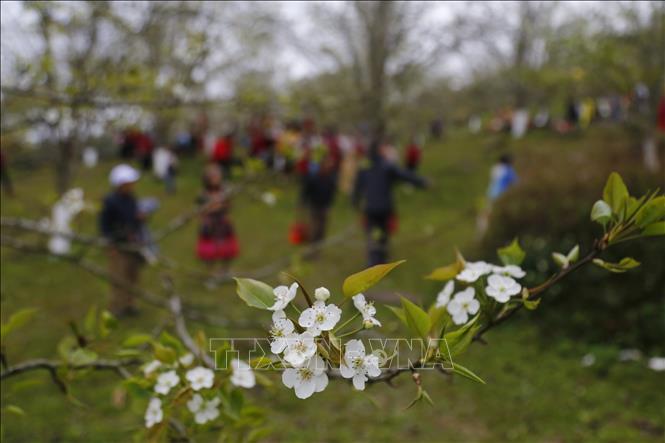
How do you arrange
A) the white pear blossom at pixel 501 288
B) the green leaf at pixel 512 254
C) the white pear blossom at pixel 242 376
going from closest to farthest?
the white pear blossom at pixel 501 288 < the green leaf at pixel 512 254 < the white pear blossom at pixel 242 376

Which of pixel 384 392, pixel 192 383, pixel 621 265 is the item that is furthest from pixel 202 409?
pixel 384 392

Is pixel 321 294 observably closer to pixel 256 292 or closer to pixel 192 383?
pixel 256 292

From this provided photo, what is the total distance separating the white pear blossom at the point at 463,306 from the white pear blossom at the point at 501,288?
0.04 m

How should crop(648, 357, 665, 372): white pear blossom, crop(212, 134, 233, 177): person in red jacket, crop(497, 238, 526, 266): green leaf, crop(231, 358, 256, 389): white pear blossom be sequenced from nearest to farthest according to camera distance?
crop(497, 238, 526, 266): green leaf
crop(231, 358, 256, 389): white pear blossom
crop(648, 357, 665, 372): white pear blossom
crop(212, 134, 233, 177): person in red jacket

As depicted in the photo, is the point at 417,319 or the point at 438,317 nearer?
the point at 417,319

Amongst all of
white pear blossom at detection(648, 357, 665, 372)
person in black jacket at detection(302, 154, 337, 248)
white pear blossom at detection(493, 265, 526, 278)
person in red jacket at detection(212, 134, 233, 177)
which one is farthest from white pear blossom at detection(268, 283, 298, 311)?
person in red jacket at detection(212, 134, 233, 177)

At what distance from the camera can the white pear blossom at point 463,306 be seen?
122 cm

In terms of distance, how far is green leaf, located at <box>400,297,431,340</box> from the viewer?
1.13 m

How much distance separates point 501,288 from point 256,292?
1.65ft

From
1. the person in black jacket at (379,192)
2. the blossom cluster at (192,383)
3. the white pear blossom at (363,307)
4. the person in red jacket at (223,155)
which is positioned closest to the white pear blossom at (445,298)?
the white pear blossom at (363,307)

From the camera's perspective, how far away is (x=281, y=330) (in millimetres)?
982

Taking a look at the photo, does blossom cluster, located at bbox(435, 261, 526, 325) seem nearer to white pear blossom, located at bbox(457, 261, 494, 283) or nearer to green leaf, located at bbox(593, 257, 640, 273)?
white pear blossom, located at bbox(457, 261, 494, 283)

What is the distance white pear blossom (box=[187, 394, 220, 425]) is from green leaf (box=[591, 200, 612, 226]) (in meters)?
0.95

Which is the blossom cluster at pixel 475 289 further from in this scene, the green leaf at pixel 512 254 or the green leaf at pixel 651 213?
the green leaf at pixel 651 213
